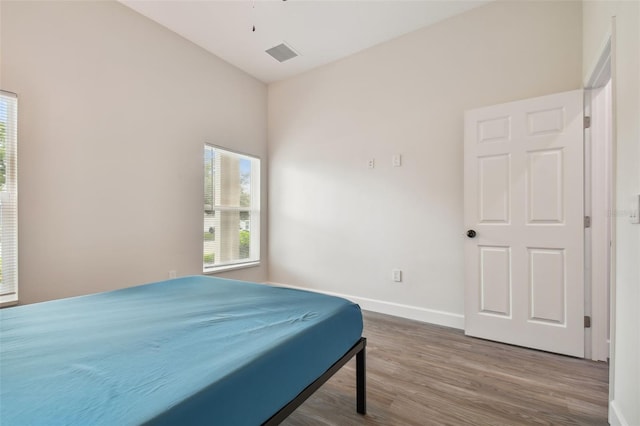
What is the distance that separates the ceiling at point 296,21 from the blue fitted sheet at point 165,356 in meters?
2.71

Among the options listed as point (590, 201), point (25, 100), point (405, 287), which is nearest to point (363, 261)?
point (405, 287)

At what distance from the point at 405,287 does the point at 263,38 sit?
10.6ft

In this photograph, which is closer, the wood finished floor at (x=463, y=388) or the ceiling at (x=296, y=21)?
the wood finished floor at (x=463, y=388)

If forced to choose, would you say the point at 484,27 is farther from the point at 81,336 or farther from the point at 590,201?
the point at 81,336

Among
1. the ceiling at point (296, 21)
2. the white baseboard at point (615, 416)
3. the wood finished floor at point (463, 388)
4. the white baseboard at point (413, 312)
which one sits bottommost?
the wood finished floor at point (463, 388)

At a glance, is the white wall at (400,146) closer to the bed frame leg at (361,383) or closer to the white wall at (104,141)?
the white wall at (104,141)

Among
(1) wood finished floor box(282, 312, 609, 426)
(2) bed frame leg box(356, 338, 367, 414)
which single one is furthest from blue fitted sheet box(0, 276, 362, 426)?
(1) wood finished floor box(282, 312, 609, 426)

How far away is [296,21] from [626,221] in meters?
3.09

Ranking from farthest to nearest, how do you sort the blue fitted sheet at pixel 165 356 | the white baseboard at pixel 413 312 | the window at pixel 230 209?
the window at pixel 230 209 < the white baseboard at pixel 413 312 < the blue fitted sheet at pixel 165 356

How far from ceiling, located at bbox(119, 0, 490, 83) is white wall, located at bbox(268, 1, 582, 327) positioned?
0.17 m

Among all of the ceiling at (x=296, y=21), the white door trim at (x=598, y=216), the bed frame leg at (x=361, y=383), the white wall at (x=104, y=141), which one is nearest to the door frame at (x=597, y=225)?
the white door trim at (x=598, y=216)

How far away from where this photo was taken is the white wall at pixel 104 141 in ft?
7.06

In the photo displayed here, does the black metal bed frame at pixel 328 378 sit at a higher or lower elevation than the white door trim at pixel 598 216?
lower

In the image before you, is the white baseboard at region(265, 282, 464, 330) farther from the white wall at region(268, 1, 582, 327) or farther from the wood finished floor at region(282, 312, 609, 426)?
the wood finished floor at region(282, 312, 609, 426)
